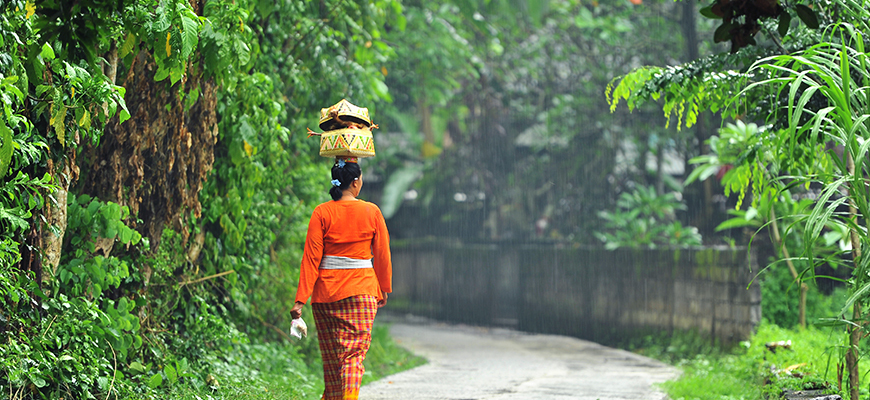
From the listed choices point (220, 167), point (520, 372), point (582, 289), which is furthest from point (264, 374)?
point (582, 289)

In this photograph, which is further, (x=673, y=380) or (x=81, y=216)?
(x=673, y=380)

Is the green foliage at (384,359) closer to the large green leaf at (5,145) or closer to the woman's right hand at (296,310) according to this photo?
the woman's right hand at (296,310)

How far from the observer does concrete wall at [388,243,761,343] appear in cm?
919

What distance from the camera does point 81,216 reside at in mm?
4750

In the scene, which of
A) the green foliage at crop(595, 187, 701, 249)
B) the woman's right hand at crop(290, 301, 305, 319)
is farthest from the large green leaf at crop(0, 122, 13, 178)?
the green foliage at crop(595, 187, 701, 249)

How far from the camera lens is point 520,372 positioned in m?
8.36

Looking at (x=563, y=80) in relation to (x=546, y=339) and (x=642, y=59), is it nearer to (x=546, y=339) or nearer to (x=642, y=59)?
(x=642, y=59)

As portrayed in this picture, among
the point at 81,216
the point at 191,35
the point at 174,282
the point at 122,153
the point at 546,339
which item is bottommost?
the point at 546,339

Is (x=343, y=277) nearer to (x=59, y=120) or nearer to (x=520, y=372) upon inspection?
(x=59, y=120)

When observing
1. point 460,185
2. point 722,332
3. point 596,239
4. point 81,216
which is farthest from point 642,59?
point 81,216

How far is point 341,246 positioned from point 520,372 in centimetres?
403

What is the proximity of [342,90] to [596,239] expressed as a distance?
7.60m

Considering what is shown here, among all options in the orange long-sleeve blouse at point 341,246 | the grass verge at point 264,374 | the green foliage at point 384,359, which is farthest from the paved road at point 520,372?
the orange long-sleeve blouse at point 341,246

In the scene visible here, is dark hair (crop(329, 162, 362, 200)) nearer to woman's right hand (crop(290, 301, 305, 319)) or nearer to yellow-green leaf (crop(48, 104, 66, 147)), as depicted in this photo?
woman's right hand (crop(290, 301, 305, 319))
